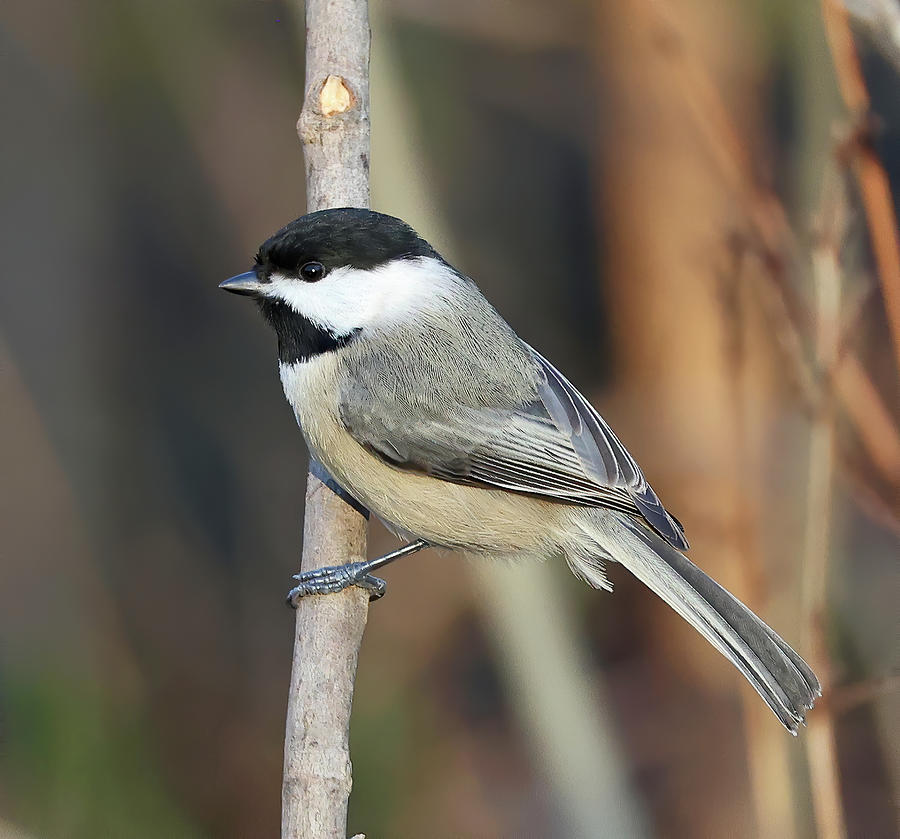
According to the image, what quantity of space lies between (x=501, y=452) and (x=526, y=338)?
259 centimetres

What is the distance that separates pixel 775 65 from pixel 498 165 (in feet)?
4.58

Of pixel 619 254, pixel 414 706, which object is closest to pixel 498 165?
pixel 619 254

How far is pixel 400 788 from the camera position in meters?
3.84

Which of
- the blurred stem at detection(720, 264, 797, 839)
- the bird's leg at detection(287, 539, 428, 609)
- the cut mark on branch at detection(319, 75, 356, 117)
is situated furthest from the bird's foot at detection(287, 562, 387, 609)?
the blurred stem at detection(720, 264, 797, 839)

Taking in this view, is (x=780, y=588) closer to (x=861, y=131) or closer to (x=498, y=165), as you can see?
(x=861, y=131)

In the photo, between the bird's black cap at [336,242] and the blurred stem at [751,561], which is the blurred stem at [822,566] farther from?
the bird's black cap at [336,242]

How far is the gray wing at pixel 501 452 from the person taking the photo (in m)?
2.57

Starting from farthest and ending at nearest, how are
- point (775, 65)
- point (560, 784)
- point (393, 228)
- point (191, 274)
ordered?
point (191, 274) → point (775, 65) → point (560, 784) → point (393, 228)

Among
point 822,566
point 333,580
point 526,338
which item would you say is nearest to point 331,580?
point 333,580

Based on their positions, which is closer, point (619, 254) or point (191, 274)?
point (619, 254)

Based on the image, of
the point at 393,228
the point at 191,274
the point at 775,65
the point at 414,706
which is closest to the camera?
the point at 393,228

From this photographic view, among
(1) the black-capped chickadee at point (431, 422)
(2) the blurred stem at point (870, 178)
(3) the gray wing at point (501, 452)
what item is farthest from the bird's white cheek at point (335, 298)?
(2) the blurred stem at point (870, 178)

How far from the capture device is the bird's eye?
2.56 meters

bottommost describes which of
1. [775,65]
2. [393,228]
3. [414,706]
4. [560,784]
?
[560,784]
